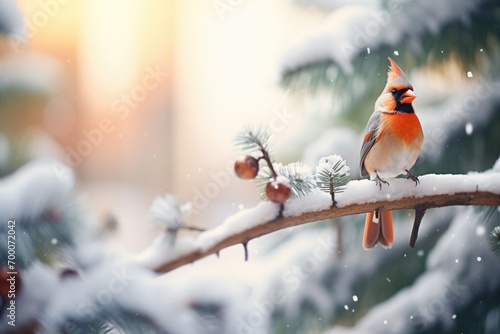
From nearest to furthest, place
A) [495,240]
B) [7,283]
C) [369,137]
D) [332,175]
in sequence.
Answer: [7,283] → [332,175] → [369,137] → [495,240]

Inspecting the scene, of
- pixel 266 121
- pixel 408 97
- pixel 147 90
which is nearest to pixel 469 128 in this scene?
pixel 408 97

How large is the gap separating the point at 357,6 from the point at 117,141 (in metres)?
0.80

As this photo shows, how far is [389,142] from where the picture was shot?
155 centimetres

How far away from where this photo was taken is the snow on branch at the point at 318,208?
1.48 metres

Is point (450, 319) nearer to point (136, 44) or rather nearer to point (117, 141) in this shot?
point (117, 141)

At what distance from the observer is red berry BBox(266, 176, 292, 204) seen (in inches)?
58.3

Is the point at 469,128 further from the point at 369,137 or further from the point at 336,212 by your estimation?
the point at 336,212

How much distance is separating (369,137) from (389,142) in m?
0.06

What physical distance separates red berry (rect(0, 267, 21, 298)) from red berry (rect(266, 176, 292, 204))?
69cm

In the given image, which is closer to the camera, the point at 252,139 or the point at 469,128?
the point at 252,139

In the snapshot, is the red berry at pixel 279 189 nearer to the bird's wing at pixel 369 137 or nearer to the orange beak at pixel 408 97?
the bird's wing at pixel 369 137

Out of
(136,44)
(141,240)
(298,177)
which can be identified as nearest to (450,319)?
(298,177)

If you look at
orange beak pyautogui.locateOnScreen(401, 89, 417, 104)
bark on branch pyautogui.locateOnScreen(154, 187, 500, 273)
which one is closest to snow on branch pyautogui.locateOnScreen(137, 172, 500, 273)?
bark on branch pyautogui.locateOnScreen(154, 187, 500, 273)

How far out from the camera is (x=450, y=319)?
171 cm
